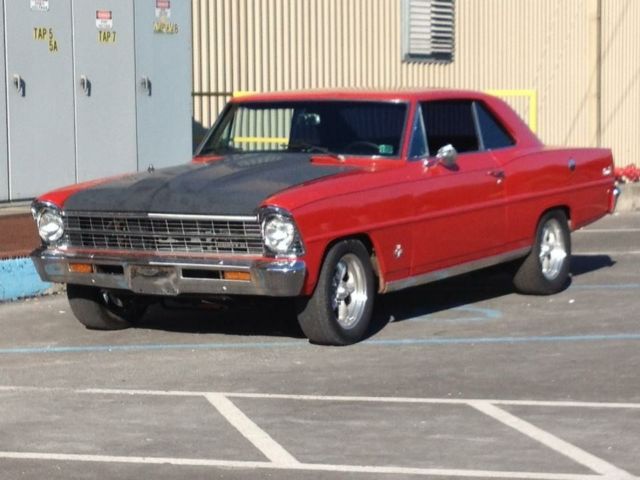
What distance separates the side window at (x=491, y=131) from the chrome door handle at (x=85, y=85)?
11.5ft

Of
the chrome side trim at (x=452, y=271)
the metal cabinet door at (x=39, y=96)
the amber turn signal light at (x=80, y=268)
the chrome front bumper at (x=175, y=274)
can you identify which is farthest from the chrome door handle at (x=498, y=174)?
the metal cabinet door at (x=39, y=96)

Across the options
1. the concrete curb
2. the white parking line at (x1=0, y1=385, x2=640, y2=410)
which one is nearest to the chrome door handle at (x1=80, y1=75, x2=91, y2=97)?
the white parking line at (x1=0, y1=385, x2=640, y2=410)

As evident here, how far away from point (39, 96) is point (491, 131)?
379 centimetres

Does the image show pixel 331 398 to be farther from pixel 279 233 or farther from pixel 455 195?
pixel 455 195

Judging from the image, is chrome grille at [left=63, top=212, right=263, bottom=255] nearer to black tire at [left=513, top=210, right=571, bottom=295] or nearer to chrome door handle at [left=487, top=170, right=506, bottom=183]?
chrome door handle at [left=487, top=170, right=506, bottom=183]

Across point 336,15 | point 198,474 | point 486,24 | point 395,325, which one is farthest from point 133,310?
point 486,24

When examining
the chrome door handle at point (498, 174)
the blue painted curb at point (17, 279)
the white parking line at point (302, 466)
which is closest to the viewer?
the white parking line at point (302, 466)

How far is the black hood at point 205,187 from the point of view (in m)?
9.18

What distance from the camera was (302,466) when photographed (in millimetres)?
6539

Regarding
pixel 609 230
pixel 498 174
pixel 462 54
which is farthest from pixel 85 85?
pixel 462 54

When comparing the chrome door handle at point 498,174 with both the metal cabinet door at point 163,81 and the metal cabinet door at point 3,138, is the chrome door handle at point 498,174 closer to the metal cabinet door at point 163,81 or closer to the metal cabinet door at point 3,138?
the metal cabinet door at point 163,81

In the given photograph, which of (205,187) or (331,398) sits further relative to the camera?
(205,187)

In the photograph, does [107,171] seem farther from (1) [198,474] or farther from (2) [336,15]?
(1) [198,474]

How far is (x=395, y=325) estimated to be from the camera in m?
10.5
